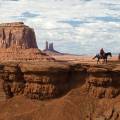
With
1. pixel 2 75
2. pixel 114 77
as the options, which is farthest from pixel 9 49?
pixel 114 77

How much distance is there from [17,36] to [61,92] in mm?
75536

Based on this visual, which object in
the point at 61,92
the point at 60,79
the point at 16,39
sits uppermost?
the point at 16,39

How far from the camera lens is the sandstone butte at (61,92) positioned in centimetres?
3272

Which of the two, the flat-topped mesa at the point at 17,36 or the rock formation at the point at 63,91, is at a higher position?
the flat-topped mesa at the point at 17,36

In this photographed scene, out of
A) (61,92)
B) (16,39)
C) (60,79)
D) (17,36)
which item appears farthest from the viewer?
(17,36)

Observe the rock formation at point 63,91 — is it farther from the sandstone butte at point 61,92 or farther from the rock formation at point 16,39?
the rock formation at point 16,39

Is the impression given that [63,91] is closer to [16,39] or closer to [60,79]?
[60,79]

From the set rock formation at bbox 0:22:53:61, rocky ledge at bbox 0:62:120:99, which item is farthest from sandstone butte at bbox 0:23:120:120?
rock formation at bbox 0:22:53:61

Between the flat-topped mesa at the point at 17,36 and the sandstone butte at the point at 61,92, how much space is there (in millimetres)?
70135

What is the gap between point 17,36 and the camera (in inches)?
4321

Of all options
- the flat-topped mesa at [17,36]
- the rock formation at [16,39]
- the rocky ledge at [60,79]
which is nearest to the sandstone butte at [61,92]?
the rocky ledge at [60,79]

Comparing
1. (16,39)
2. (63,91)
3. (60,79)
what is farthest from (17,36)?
(60,79)

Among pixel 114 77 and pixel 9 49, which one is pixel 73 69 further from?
pixel 9 49

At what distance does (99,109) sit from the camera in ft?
107
